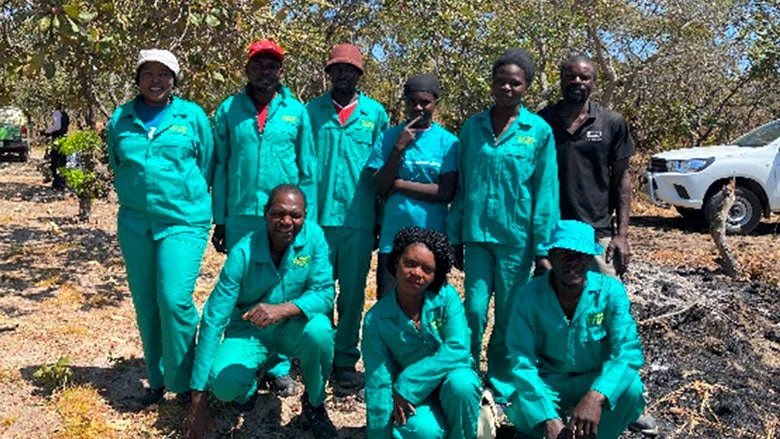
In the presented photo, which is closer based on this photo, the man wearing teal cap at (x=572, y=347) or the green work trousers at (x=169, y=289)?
the man wearing teal cap at (x=572, y=347)

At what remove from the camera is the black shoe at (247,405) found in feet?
13.3

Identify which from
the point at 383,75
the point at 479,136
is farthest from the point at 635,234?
the point at 383,75

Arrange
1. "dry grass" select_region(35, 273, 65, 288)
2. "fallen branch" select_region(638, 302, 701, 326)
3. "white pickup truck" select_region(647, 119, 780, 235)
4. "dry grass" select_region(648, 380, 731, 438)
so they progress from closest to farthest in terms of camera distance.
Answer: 1. "dry grass" select_region(648, 380, 731, 438)
2. "fallen branch" select_region(638, 302, 701, 326)
3. "dry grass" select_region(35, 273, 65, 288)
4. "white pickup truck" select_region(647, 119, 780, 235)

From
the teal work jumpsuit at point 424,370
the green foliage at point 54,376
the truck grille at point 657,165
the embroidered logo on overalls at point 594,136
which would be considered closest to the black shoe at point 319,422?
the teal work jumpsuit at point 424,370

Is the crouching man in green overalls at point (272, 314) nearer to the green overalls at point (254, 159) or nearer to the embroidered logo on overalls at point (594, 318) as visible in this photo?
the green overalls at point (254, 159)

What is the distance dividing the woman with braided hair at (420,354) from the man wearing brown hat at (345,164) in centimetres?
85

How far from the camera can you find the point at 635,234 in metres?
10.4

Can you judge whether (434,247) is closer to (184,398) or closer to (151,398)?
(184,398)

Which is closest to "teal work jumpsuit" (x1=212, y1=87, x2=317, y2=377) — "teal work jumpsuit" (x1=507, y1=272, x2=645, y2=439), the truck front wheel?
"teal work jumpsuit" (x1=507, y1=272, x2=645, y2=439)

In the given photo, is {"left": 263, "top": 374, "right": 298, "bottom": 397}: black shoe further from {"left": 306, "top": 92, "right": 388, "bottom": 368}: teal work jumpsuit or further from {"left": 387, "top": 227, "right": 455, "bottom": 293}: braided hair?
{"left": 387, "top": 227, "right": 455, "bottom": 293}: braided hair

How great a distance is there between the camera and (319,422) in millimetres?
3910

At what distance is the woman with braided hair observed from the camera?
11.0 ft

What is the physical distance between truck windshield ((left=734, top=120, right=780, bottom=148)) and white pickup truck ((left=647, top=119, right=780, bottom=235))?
2cm

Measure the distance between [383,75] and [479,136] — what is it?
17357mm
